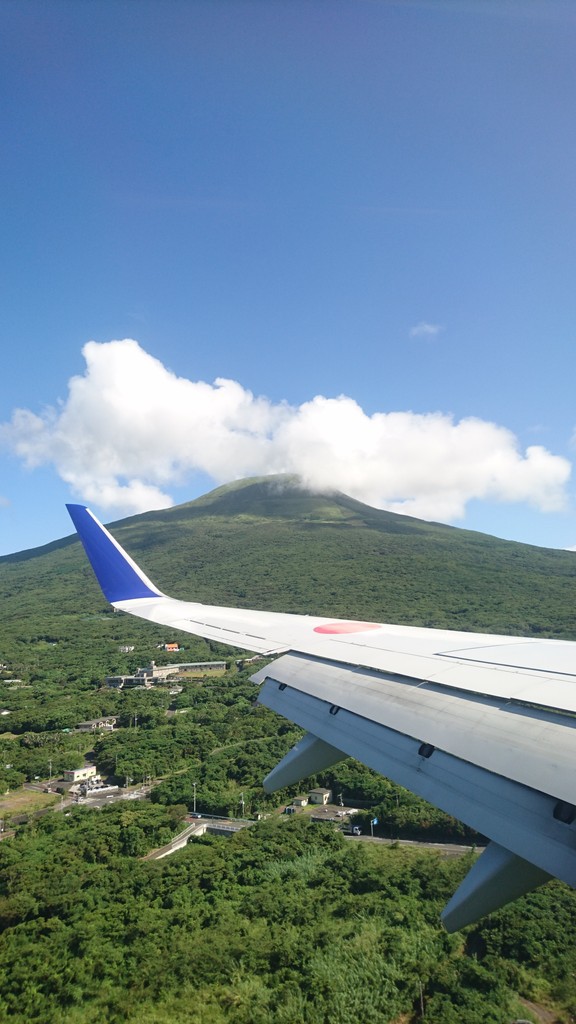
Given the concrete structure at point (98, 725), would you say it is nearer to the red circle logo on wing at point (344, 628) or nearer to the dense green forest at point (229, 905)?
the dense green forest at point (229, 905)

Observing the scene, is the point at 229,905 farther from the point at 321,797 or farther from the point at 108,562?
the point at 108,562

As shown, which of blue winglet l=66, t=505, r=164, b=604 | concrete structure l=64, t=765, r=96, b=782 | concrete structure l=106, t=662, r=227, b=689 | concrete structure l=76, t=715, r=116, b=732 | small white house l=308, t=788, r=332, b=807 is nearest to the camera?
blue winglet l=66, t=505, r=164, b=604

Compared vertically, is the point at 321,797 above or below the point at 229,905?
below

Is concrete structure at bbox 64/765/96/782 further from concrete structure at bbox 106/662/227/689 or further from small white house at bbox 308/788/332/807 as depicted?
concrete structure at bbox 106/662/227/689

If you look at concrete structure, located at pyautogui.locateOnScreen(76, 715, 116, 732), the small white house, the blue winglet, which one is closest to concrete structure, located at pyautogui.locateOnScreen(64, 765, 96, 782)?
concrete structure, located at pyautogui.locateOnScreen(76, 715, 116, 732)

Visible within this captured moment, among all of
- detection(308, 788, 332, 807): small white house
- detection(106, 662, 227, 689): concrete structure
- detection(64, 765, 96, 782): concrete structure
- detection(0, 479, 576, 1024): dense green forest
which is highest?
detection(0, 479, 576, 1024): dense green forest

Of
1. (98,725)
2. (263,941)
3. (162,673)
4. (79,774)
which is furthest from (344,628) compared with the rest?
(162,673)

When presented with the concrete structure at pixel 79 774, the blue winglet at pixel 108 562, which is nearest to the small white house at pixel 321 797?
the concrete structure at pixel 79 774
